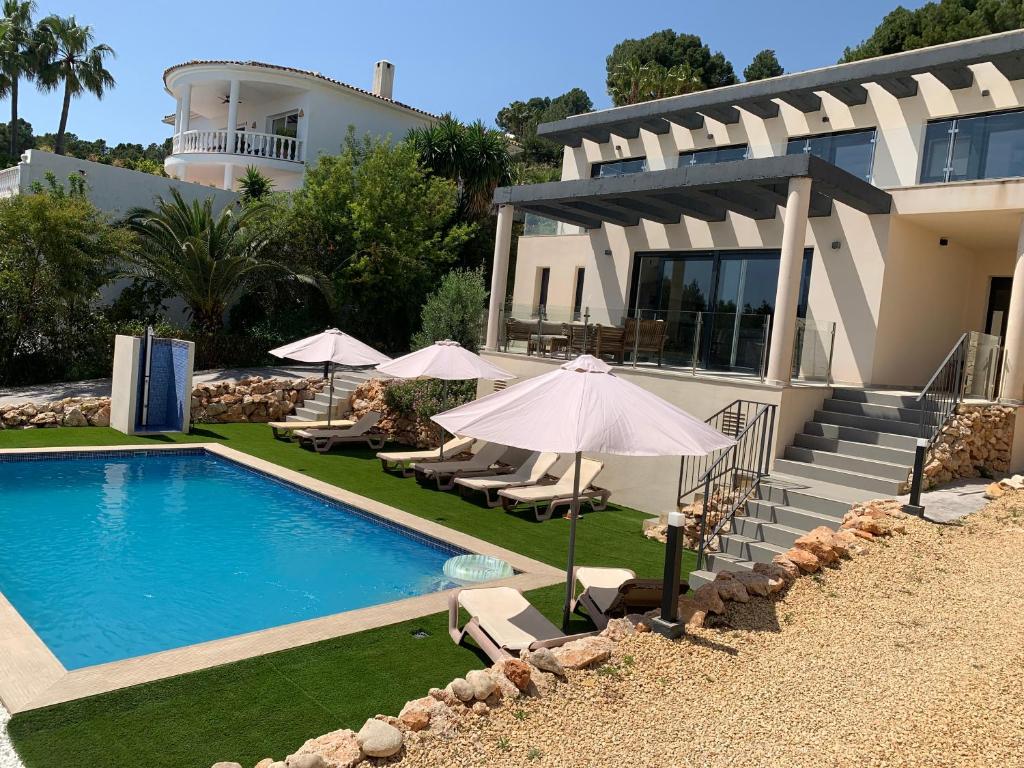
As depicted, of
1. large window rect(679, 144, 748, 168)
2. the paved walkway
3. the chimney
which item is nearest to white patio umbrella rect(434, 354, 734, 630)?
large window rect(679, 144, 748, 168)

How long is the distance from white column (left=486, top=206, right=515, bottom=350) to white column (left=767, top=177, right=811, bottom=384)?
6.90m

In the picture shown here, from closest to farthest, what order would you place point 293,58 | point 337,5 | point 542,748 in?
1. point 542,748
2. point 337,5
3. point 293,58

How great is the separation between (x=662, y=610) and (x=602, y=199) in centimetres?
1107

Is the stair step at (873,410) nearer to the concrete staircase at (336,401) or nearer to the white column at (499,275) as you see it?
the white column at (499,275)

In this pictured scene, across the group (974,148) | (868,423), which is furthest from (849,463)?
(974,148)

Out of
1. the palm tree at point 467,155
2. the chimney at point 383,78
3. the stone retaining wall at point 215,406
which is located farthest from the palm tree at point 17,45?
the stone retaining wall at point 215,406

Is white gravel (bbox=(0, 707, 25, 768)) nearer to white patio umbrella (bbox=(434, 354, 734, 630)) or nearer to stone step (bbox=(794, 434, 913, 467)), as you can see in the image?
white patio umbrella (bbox=(434, 354, 734, 630))

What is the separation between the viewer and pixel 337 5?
17.4 m

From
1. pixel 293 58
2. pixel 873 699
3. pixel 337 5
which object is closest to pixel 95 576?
pixel 873 699

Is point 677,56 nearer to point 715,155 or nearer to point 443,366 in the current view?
point 715,155

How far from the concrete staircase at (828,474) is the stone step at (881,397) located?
0.05ft

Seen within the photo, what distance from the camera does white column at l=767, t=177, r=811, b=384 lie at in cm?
1237

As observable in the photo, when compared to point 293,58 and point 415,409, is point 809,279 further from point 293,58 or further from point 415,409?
point 293,58

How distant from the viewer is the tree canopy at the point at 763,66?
161 feet
